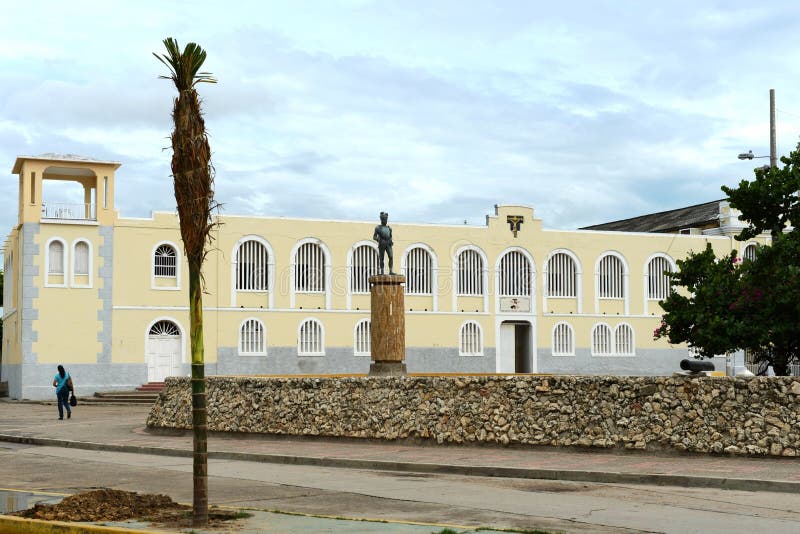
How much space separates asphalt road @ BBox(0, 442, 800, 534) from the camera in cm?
1062

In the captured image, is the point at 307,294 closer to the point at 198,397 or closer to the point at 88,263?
the point at 88,263

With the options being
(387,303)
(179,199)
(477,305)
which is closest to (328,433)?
(387,303)

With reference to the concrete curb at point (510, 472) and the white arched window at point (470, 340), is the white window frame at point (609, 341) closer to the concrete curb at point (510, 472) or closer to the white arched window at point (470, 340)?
the white arched window at point (470, 340)

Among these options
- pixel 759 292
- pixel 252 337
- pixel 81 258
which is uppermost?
pixel 81 258

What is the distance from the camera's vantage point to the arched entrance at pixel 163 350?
4162 centimetres

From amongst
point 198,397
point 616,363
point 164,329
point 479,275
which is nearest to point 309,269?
point 164,329

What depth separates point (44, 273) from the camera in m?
40.3

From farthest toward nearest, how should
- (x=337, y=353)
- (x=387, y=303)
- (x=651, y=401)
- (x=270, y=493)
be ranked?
(x=337, y=353), (x=387, y=303), (x=651, y=401), (x=270, y=493)

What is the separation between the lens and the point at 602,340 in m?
48.2

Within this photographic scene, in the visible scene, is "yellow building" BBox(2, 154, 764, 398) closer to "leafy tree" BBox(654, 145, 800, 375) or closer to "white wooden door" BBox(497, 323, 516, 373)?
"white wooden door" BBox(497, 323, 516, 373)

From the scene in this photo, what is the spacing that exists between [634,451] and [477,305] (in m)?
29.3

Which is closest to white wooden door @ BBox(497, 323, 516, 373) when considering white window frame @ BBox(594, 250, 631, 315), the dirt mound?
white window frame @ BBox(594, 250, 631, 315)

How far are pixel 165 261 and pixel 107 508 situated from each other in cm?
3242

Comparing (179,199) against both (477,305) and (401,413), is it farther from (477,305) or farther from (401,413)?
(477,305)
